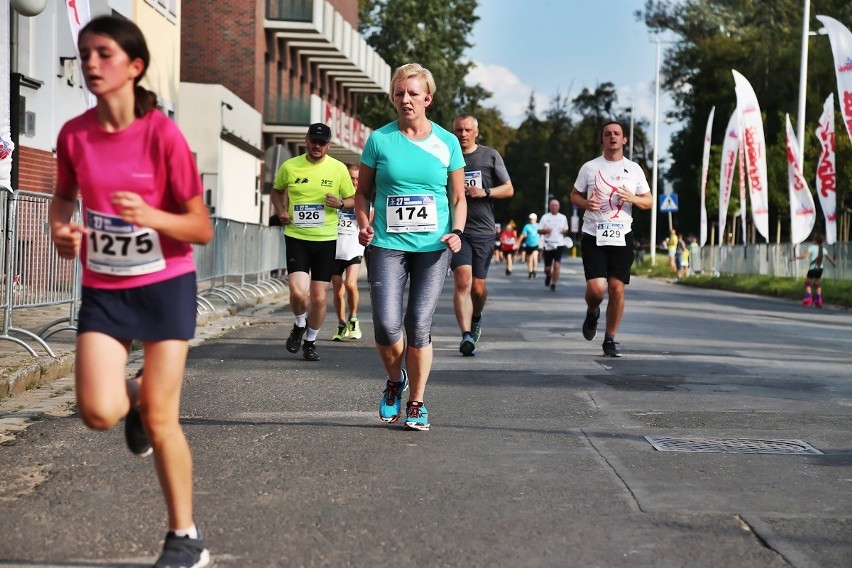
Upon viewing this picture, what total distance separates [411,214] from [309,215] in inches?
191

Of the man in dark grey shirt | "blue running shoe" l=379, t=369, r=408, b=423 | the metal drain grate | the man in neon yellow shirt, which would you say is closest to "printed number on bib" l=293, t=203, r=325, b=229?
the man in neon yellow shirt

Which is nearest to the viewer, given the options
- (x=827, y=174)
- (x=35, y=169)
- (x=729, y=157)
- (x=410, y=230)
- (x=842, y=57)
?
(x=410, y=230)

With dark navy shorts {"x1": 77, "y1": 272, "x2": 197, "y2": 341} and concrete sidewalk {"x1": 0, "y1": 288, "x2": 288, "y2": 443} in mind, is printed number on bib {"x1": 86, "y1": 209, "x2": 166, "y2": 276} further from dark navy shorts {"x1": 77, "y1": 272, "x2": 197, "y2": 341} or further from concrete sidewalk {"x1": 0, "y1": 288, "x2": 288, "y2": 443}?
concrete sidewalk {"x1": 0, "y1": 288, "x2": 288, "y2": 443}

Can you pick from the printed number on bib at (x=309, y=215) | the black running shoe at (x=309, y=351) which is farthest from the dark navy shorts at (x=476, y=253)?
the black running shoe at (x=309, y=351)

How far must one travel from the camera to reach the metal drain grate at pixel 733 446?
7719 millimetres

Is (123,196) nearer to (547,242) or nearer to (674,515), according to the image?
(674,515)

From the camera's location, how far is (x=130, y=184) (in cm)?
484

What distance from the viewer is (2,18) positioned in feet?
39.1

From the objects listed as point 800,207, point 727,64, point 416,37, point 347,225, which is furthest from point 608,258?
point 727,64

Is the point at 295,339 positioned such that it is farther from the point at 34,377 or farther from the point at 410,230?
the point at 410,230

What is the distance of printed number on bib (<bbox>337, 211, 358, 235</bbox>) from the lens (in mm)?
15867

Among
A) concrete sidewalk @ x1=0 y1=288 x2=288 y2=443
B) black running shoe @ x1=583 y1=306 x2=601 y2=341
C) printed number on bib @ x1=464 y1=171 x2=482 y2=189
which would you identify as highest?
printed number on bib @ x1=464 y1=171 x2=482 y2=189

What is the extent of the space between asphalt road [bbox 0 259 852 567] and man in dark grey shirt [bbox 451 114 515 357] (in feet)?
2.59

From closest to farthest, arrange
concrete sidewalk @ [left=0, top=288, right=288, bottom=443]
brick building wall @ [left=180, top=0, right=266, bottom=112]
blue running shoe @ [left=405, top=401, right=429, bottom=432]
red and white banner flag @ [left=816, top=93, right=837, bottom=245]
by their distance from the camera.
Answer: blue running shoe @ [left=405, top=401, right=429, bottom=432] < concrete sidewalk @ [left=0, top=288, right=288, bottom=443] < red and white banner flag @ [left=816, top=93, right=837, bottom=245] < brick building wall @ [left=180, top=0, right=266, bottom=112]
